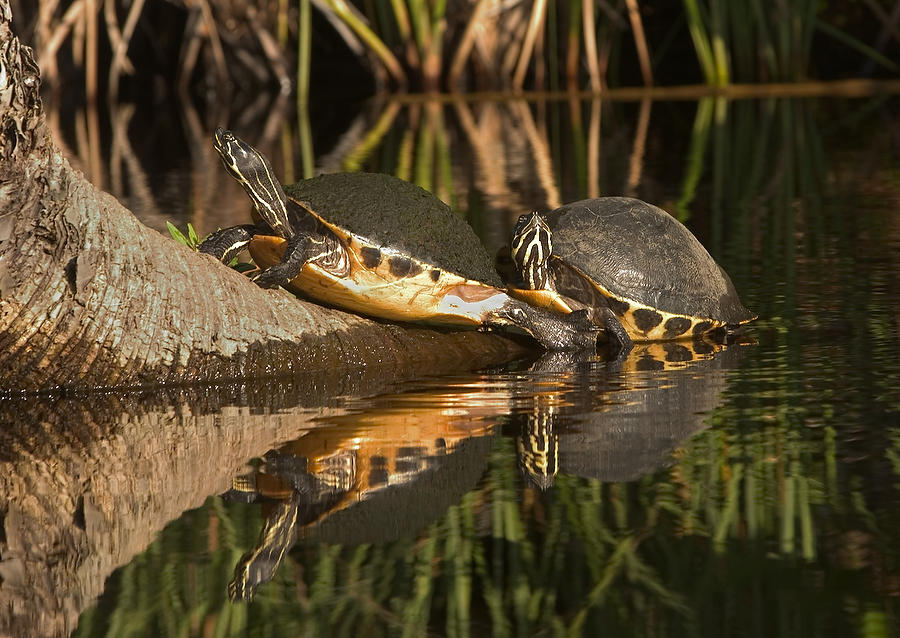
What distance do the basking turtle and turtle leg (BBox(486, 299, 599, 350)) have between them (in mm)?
75

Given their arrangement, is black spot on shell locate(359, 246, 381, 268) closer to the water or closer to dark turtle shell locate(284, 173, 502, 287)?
dark turtle shell locate(284, 173, 502, 287)

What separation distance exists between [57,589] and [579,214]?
298 centimetres

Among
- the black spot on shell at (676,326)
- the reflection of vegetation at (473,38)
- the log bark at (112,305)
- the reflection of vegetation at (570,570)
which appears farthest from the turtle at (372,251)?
the reflection of vegetation at (473,38)

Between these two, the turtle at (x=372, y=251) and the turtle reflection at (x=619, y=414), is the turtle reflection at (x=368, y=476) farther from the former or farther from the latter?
the turtle at (x=372, y=251)

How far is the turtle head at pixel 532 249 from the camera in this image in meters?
4.73

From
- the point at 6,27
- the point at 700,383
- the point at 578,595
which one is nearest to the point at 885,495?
the point at 578,595

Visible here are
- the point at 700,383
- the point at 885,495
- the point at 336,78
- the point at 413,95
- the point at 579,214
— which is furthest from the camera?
the point at 336,78

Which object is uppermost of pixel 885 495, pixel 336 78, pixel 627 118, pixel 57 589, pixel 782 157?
pixel 336 78

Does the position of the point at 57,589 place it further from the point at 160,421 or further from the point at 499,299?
the point at 499,299

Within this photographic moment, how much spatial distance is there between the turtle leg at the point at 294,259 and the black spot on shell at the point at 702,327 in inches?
55.6

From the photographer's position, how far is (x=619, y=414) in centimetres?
363

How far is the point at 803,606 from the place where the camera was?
2.32 metres

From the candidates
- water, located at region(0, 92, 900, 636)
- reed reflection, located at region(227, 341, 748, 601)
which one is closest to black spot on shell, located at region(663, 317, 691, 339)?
water, located at region(0, 92, 900, 636)

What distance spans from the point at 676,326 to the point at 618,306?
0.24 m
